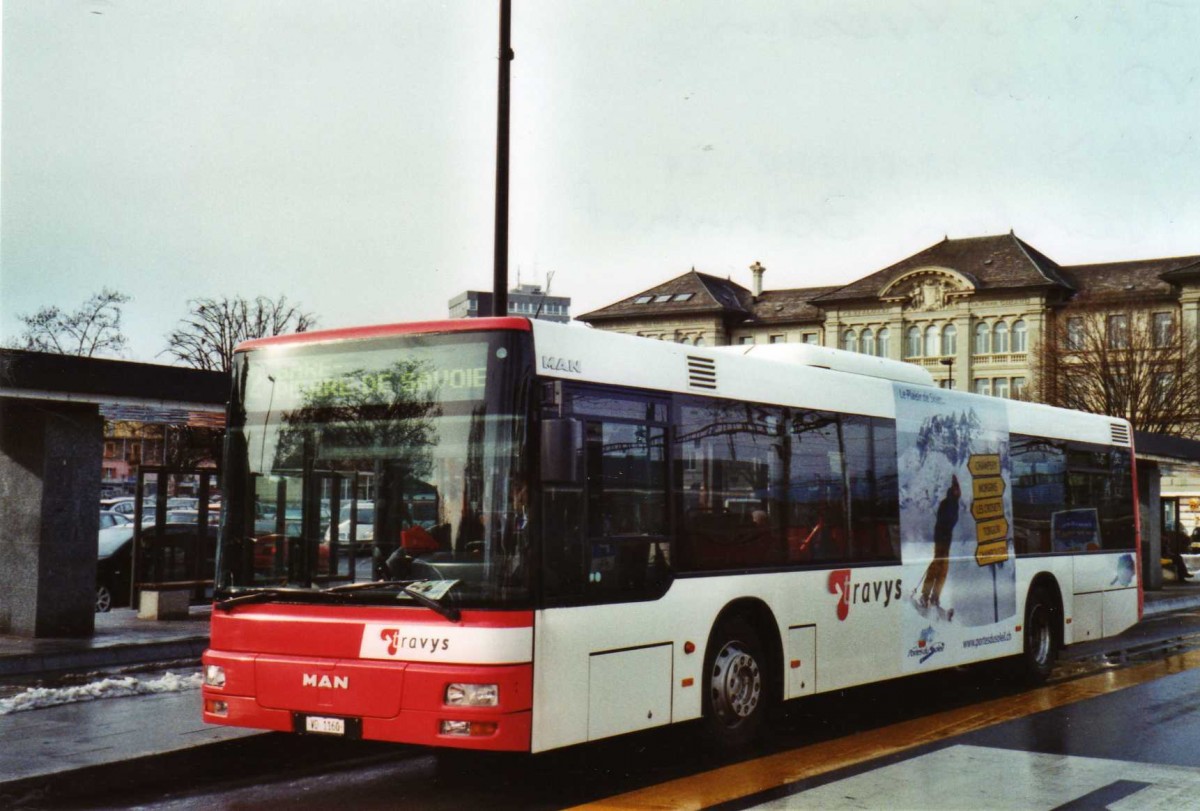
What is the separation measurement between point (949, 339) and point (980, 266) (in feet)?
17.9

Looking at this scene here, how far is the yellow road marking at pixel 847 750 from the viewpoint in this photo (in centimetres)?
733

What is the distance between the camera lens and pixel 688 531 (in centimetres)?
839

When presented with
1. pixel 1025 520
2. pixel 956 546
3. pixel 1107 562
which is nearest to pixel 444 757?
pixel 956 546

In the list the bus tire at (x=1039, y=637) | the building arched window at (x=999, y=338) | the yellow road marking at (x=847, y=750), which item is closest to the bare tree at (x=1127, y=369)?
the building arched window at (x=999, y=338)

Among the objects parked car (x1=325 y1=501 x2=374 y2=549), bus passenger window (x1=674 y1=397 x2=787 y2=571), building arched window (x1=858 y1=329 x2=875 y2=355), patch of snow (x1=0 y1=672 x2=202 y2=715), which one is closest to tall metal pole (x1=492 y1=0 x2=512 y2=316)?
bus passenger window (x1=674 y1=397 x2=787 y2=571)

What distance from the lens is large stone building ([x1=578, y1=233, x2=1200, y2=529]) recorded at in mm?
87312

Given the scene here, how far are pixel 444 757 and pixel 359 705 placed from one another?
1.71 m

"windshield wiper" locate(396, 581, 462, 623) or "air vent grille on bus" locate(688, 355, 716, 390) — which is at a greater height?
"air vent grille on bus" locate(688, 355, 716, 390)

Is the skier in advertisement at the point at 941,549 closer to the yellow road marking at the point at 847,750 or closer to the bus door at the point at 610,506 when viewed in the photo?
the yellow road marking at the point at 847,750

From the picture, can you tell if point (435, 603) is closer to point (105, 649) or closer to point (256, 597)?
point (256, 597)

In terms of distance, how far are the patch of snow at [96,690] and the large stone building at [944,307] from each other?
7718 cm

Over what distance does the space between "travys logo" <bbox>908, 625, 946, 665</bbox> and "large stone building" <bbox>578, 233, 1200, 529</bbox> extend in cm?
7445

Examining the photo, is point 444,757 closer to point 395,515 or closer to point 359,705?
point 359,705

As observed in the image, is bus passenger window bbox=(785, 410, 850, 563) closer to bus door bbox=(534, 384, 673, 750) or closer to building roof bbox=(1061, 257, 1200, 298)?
bus door bbox=(534, 384, 673, 750)
